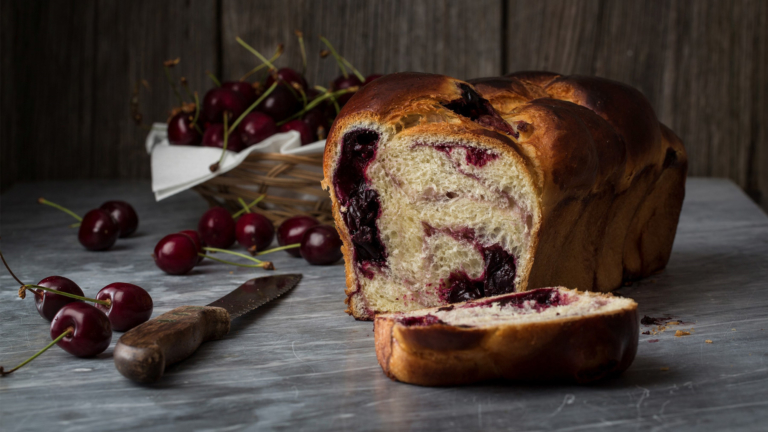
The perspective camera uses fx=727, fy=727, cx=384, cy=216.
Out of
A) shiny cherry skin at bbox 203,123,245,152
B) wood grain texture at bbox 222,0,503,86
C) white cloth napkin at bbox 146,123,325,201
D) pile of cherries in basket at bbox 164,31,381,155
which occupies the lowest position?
white cloth napkin at bbox 146,123,325,201

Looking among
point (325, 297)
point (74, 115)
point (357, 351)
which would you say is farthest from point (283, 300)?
point (74, 115)

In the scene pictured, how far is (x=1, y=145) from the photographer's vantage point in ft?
12.3

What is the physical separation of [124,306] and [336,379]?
62 cm

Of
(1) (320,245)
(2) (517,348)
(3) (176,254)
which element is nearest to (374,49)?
(1) (320,245)

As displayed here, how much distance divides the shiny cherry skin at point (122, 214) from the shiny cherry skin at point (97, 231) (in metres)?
0.15

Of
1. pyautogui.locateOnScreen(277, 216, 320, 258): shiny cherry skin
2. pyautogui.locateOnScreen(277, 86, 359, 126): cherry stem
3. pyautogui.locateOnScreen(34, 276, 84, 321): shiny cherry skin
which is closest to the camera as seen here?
pyautogui.locateOnScreen(34, 276, 84, 321): shiny cherry skin

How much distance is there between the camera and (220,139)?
283cm

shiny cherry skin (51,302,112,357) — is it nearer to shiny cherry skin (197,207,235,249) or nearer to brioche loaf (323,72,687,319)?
brioche loaf (323,72,687,319)

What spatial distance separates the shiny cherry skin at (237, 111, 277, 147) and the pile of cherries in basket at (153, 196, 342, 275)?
0.23 m

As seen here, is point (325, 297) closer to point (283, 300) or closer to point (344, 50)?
point (283, 300)

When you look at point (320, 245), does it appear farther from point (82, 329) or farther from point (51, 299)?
point (82, 329)

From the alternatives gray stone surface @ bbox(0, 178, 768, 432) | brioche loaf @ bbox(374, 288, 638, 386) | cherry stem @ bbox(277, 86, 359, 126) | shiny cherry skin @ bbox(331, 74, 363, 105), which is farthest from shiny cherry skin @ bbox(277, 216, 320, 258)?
brioche loaf @ bbox(374, 288, 638, 386)

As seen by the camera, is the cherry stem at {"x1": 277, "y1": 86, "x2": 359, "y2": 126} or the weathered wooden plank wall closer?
the cherry stem at {"x1": 277, "y1": 86, "x2": 359, "y2": 126}

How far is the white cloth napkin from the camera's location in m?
2.71
